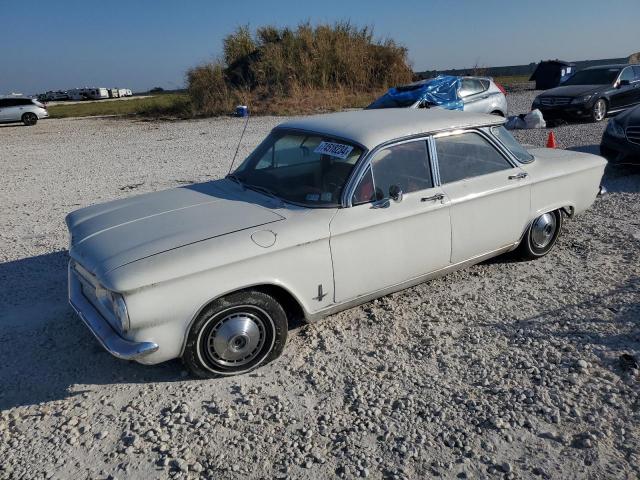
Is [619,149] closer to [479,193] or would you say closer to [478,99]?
[479,193]

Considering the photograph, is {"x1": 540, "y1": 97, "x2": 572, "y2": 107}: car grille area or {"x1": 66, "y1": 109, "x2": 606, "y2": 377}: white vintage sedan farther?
{"x1": 540, "y1": 97, "x2": 572, "y2": 107}: car grille area

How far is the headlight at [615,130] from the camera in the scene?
7.90 m

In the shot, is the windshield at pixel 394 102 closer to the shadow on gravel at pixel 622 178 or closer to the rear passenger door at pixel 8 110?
the shadow on gravel at pixel 622 178

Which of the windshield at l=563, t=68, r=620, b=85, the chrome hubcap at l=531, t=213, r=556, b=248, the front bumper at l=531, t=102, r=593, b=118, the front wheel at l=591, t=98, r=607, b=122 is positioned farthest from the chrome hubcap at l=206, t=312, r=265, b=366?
the windshield at l=563, t=68, r=620, b=85

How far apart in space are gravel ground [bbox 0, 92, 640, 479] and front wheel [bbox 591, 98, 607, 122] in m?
9.12

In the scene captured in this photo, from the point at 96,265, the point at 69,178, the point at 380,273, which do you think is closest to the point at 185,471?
the point at 96,265

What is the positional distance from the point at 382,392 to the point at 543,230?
268cm

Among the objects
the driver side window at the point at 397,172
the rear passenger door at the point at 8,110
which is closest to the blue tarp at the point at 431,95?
the driver side window at the point at 397,172

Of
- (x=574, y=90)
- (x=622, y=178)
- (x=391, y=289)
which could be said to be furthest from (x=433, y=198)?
(x=574, y=90)

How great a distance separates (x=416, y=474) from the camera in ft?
8.32

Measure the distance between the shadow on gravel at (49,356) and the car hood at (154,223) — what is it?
2.51 feet

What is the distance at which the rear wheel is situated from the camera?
23094 mm

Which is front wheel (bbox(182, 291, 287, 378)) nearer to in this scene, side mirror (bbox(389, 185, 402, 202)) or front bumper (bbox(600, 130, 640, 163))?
side mirror (bbox(389, 185, 402, 202))

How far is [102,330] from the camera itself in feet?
10.3
